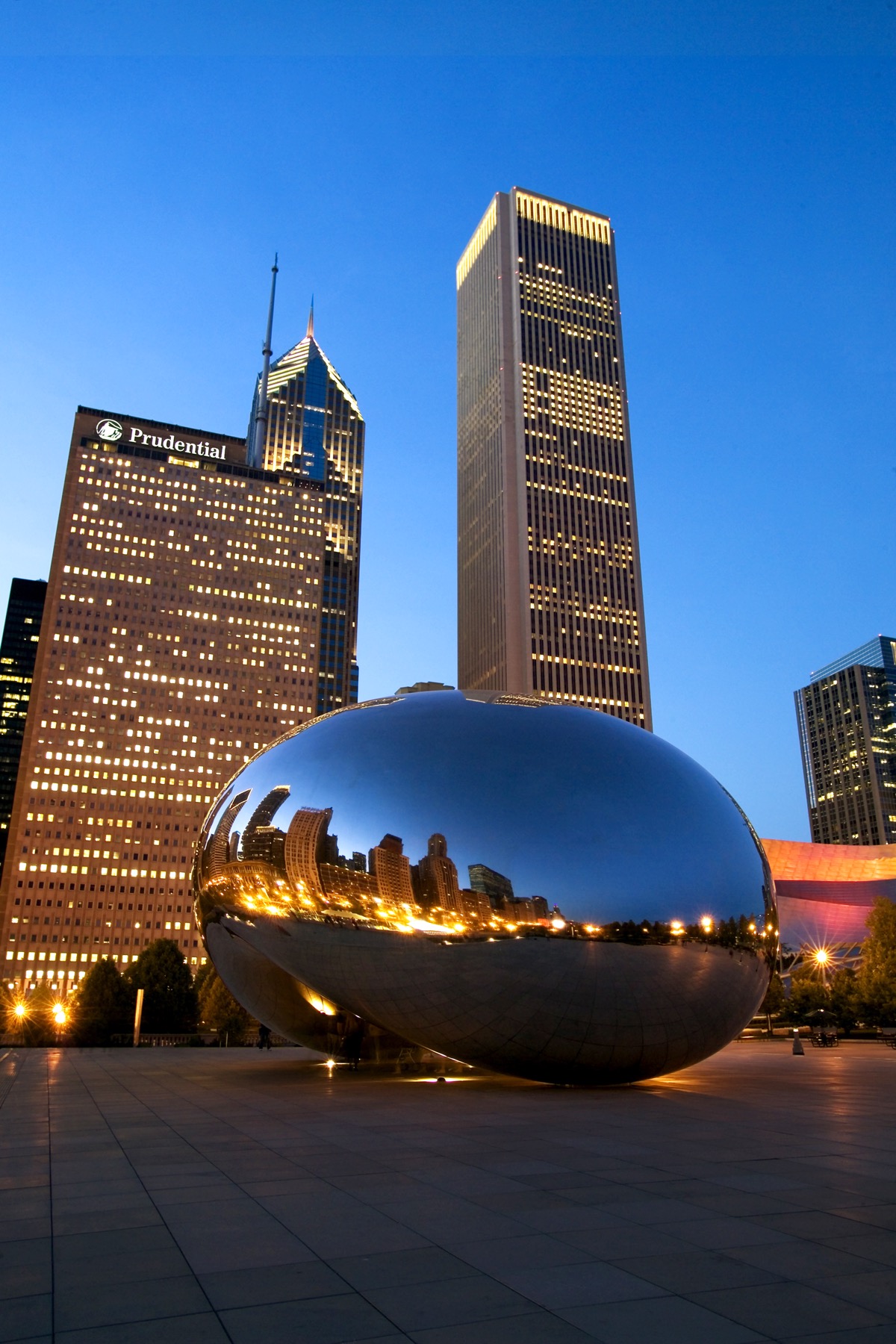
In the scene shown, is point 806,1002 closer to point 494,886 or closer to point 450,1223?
point 494,886

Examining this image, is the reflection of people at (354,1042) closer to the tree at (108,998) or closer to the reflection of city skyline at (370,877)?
the reflection of city skyline at (370,877)

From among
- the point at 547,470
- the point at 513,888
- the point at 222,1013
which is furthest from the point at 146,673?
the point at 513,888

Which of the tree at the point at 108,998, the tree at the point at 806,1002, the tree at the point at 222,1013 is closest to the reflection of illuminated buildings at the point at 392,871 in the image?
the tree at the point at 222,1013

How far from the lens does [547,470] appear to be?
555 feet

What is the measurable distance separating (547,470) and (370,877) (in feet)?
528

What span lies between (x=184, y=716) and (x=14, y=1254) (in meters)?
167

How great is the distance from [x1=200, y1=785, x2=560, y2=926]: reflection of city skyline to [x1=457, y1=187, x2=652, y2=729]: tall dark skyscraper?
460 ft

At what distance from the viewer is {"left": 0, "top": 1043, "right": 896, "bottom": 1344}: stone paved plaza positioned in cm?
509

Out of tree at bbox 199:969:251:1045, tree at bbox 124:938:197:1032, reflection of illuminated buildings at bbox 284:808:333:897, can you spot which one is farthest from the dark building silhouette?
tree at bbox 124:938:197:1032

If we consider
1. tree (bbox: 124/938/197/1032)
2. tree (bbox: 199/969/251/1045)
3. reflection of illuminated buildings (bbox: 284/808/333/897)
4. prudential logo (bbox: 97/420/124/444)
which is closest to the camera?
reflection of illuminated buildings (bbox: 284/808/333/897)

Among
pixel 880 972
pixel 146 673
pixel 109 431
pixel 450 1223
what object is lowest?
pixel 450 1223

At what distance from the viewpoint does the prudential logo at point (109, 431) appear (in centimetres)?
→ 18225

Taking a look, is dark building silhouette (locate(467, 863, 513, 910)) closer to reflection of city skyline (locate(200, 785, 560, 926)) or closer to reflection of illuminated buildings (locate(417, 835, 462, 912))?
reflection of city skyline (locate(200, 785, 560, 926))

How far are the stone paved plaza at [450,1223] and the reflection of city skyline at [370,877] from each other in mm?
2622
